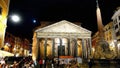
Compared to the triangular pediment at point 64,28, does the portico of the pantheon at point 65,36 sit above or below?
below

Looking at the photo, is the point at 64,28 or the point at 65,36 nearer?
the point at 65,36

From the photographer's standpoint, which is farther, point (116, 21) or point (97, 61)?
point (116, 21)

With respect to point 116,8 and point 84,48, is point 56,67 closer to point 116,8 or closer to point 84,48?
point 84,48

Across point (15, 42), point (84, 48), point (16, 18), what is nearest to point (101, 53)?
point (16, 18)

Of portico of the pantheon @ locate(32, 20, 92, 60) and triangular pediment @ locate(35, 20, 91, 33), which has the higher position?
triangular pediment @ locate(35, 20, 91, 33)

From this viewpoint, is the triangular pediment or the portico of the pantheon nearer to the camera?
the portico of the pantheon

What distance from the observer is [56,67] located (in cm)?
2031

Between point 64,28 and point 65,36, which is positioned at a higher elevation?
point 64,28

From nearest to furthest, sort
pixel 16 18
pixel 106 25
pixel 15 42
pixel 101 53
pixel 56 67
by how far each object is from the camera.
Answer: pixel 16 18, pixel 101 53, pixel 56 67, pixel 106 25, pixel 15 42

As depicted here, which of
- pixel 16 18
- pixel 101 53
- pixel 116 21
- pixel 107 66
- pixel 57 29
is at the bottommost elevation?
pixel 107 66

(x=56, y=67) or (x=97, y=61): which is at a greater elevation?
(x=97, y=61)

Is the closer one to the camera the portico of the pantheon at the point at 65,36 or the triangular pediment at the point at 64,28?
the portico of the pantheon at the point at 65,36

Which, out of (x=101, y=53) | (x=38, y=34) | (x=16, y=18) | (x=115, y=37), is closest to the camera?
(x=16, y=18)

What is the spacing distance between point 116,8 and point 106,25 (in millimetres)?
9825
